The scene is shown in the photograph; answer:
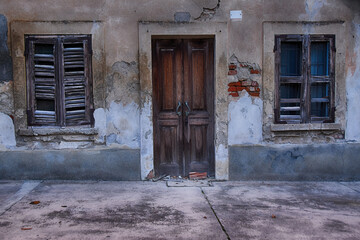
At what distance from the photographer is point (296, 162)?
515 cm

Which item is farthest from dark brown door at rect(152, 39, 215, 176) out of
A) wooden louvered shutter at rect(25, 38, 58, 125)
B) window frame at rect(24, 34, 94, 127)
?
wooden louvered shutter at rect(25, 38, 58, 125)

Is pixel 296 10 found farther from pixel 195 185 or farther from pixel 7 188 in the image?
pixel 7 188

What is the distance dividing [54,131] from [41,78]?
2.88 feet

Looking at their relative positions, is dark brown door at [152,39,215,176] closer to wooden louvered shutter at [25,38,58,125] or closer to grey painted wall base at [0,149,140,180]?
grey painted wall base at [0,149,140,180]

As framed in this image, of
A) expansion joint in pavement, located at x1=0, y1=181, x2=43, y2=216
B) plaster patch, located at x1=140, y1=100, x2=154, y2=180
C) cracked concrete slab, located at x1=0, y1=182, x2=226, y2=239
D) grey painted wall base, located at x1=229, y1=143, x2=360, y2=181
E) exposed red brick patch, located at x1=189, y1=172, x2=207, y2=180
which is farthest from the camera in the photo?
exposed red brick patch, located at x1=189, y1=172, x2=207, y2=180

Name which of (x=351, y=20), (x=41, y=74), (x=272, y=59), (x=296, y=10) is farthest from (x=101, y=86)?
(x=351, y=20)

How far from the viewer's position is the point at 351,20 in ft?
16.8

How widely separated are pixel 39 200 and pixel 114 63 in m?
2.29

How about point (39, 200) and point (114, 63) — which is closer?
point (39, 200)

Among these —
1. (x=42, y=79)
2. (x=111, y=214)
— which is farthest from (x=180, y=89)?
(x=111, y=214)

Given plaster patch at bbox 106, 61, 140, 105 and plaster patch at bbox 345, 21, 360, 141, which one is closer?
plaster patch at bbox 106, 61, 140, 105

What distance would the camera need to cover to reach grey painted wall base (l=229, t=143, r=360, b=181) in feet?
16.8

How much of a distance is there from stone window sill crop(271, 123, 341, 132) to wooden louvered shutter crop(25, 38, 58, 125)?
359 centimetres

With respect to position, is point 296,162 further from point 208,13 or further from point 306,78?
point 208,13
